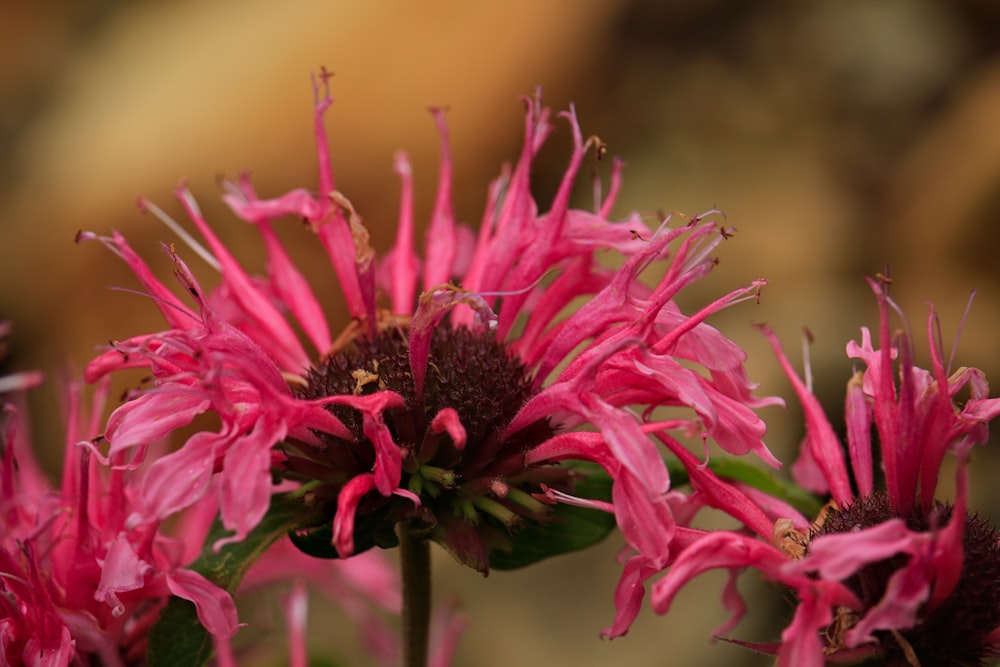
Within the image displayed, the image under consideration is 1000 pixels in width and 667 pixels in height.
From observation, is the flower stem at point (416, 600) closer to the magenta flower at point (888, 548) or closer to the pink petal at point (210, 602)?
the pink petal at point (210, 602)

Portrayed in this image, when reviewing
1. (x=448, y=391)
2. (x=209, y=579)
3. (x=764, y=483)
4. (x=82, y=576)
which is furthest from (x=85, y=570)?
(x=764, y=483)

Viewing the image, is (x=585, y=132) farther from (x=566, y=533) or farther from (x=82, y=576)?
(x=82, y=576)

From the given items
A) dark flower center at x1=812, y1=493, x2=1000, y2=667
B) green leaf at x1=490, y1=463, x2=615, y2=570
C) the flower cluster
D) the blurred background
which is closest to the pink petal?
the flower cluster

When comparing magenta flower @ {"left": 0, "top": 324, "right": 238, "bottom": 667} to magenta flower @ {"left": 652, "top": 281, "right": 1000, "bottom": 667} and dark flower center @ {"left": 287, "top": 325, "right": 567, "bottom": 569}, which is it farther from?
magenta flower @ {"left": 652, "top": 281, "right": 1000, "bottom": 667}

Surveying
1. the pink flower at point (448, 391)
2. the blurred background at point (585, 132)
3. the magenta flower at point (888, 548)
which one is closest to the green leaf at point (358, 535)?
the pink flower at point (448, 391)

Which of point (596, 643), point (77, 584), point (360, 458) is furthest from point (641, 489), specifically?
point (596, 643)

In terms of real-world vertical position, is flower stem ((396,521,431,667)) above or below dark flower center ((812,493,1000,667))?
below
